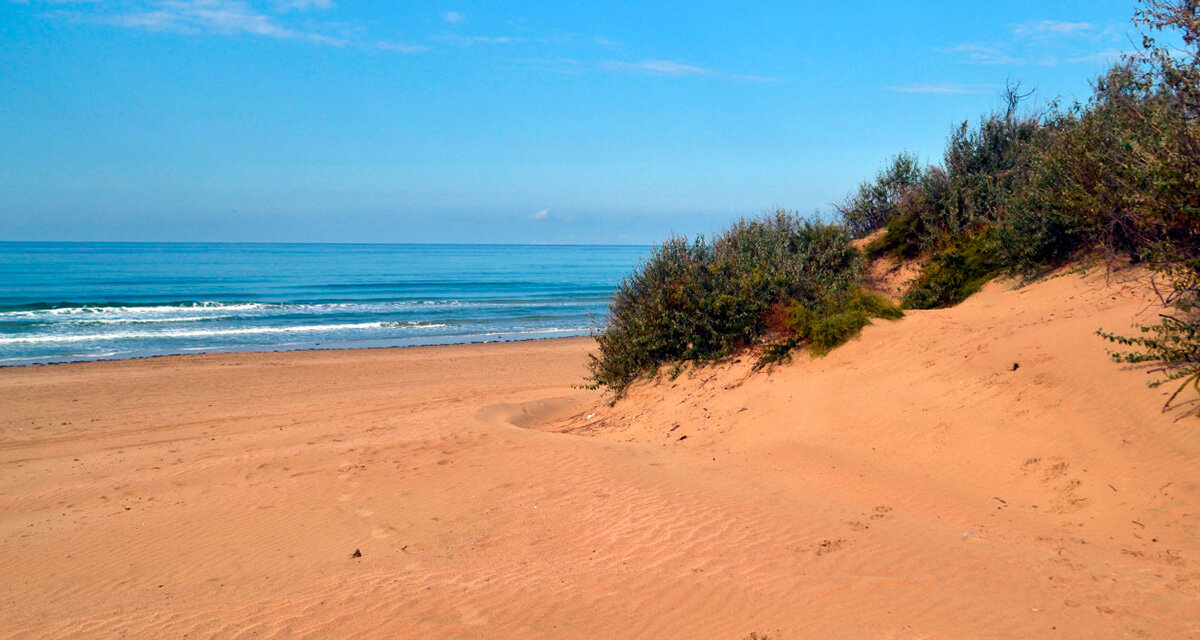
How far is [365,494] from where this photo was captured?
7.98 metres

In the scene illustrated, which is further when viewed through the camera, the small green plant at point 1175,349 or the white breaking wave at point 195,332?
the white breaking wave at point 195,332

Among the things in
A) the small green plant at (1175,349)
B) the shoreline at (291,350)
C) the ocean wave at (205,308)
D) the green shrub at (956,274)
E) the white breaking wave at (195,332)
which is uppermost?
the green shrub at (956,274)

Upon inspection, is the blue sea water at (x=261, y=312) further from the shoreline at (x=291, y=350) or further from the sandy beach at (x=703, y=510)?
the sandy beach at (x=703, y=510)

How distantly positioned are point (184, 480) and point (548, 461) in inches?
182

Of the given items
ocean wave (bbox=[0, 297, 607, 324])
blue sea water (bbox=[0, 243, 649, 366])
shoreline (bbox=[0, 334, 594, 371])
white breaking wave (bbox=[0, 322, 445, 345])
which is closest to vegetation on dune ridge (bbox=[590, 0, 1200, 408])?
blue sea water (bbox=[0, 243, 649, 366])

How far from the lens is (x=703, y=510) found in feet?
21.2

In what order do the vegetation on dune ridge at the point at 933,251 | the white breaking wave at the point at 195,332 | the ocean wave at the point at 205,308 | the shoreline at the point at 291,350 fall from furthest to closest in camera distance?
1. the ocean wave at the point at 205,308
2. the white breaking wave at the point at 195,332
3. the shoreline at the point at 291,350
4. the vegetation on dune ridge at the point at 933,251

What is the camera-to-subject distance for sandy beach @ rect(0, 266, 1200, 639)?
4.54 meters

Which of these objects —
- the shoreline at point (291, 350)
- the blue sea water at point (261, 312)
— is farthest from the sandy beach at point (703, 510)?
the shoreline at point (291, 350)

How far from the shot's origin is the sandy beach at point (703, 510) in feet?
14.9

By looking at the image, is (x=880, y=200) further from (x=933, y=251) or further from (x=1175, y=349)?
(x=1175, y=349)

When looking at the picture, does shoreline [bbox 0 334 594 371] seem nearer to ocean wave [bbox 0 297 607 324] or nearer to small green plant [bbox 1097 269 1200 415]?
ocean wave [bbox 0 297 607 324]

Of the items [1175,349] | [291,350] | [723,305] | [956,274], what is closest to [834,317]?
[723,305]

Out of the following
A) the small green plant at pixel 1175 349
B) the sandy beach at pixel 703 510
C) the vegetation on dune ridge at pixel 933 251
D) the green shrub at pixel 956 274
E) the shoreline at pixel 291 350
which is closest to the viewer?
the sandy beach at pixel 703 510
